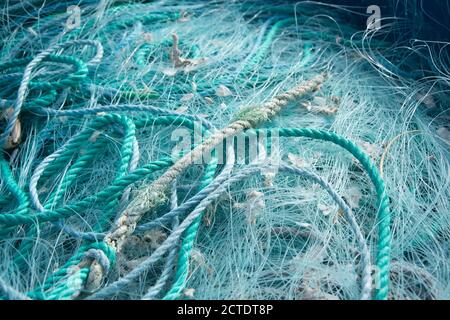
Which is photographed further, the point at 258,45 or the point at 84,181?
the point at 258,45

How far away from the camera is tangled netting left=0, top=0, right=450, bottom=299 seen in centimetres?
118

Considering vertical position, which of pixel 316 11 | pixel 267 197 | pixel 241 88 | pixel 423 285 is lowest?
pixel 423 285

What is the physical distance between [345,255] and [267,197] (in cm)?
24

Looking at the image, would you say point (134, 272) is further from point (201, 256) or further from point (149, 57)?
point (149, 57)

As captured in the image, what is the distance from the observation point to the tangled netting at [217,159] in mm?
1183

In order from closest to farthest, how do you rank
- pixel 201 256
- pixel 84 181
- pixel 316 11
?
1. pixel 201 256
2. pixel 84 181
3. pixel 316 11

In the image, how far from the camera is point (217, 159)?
134cm

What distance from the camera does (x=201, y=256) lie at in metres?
1.22

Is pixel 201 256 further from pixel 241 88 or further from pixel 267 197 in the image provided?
pixel 241 88

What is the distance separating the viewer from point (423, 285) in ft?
3.87

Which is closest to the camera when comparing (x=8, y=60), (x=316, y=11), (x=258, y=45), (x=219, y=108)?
(x=219, y=108)

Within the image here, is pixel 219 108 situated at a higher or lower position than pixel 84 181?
higher

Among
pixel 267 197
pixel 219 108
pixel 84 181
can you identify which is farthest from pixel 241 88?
pixel 84 181
